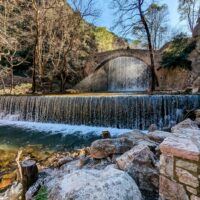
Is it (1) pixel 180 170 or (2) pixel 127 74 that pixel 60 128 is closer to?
(1) pixel 180 170

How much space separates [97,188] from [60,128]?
16.3 ft

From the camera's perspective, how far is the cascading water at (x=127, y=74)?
12.9 m

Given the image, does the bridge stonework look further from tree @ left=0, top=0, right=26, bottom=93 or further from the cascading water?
tree @ left=0, top=0, right=26, bottom=93

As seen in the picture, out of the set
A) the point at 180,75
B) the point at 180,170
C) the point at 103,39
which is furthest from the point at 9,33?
the point at 180,170

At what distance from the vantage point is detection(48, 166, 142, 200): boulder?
161 centimetres

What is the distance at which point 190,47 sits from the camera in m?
9.73

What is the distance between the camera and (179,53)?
9.96 m

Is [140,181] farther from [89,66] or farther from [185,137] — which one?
[89,66]

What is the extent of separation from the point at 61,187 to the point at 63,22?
11071 millimetres

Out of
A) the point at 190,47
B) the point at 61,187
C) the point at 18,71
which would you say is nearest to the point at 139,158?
the point at 61,187

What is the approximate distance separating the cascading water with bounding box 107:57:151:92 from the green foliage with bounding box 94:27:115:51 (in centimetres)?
362

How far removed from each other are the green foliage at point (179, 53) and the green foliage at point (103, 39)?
799cm

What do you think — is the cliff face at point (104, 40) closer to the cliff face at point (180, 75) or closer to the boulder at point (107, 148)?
the cliff face at point (180, 75)

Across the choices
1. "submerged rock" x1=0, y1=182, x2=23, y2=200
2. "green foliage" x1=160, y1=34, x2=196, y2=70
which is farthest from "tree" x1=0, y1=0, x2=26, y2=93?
"green foliage" x1=160, y1=34, x2=196, y2=70
